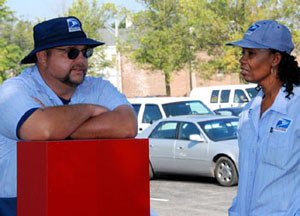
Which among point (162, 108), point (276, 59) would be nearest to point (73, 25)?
point (276, 59)

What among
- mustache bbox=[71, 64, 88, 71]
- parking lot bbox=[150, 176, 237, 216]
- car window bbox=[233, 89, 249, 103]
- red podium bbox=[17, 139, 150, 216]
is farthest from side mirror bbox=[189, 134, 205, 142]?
car window bbox=[233, 89, 249, 103]

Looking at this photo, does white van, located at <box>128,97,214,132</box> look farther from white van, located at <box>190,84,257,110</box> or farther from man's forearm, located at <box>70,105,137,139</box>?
man's forearm, located at <box>70,105,137,139</box>

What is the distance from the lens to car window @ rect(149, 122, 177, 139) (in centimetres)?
1527

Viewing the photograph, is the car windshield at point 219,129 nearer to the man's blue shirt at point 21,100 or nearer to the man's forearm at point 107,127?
the man's blue shirt at point 21,100

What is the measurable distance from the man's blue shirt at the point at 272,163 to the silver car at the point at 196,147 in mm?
9886

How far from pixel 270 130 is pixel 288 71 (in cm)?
40

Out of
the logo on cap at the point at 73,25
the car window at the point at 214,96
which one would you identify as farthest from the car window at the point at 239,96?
the logo on cap at the point at 73,25

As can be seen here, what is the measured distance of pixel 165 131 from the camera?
15.5 m

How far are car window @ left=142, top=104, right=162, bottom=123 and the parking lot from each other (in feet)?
11.9

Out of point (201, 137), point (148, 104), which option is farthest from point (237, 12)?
point (201, 137)

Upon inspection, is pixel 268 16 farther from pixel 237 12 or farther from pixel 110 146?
pixel 110 146

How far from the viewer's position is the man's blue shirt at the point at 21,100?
2.78 metres

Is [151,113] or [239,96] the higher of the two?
[151,113]

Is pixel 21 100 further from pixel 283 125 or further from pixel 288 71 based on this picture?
Result: pixel 288 71
